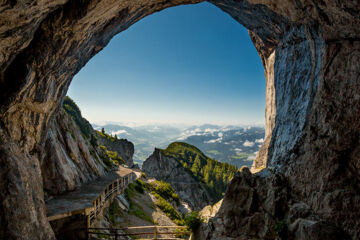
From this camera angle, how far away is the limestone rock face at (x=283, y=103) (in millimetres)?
7711

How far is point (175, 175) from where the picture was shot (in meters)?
75.5

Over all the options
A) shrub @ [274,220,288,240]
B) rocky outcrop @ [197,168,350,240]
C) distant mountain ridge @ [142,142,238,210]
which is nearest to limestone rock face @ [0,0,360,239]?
rocky outcrop @ [197,168,350,240]

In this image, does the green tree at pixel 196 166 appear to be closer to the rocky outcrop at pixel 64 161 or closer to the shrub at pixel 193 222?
the rocky outcrop at pixel 64 161

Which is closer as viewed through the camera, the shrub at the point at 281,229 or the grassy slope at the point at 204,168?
the shrub at the point at 281,229

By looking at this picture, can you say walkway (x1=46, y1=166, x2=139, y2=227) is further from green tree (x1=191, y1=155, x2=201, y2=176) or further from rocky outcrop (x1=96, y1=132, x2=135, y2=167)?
green tree (x1=191, y1=155, x2=201, y2=176)

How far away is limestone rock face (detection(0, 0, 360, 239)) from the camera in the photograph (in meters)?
7.71

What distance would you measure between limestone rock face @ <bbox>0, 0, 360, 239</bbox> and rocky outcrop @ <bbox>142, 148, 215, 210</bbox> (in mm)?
63182

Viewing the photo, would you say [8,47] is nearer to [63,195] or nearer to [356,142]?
[63,195]

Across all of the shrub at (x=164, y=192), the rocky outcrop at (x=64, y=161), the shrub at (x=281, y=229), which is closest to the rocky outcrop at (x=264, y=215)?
the shrub at (x=281, y=229)

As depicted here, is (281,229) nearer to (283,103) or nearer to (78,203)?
(283,103)

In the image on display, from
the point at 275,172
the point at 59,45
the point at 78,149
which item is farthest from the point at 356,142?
the point at 78,149

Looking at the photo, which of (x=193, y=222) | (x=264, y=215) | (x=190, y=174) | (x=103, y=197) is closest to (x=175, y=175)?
(x=190, y=174)

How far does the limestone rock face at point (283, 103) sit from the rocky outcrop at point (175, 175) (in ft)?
207

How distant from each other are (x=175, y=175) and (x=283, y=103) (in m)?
67.3
